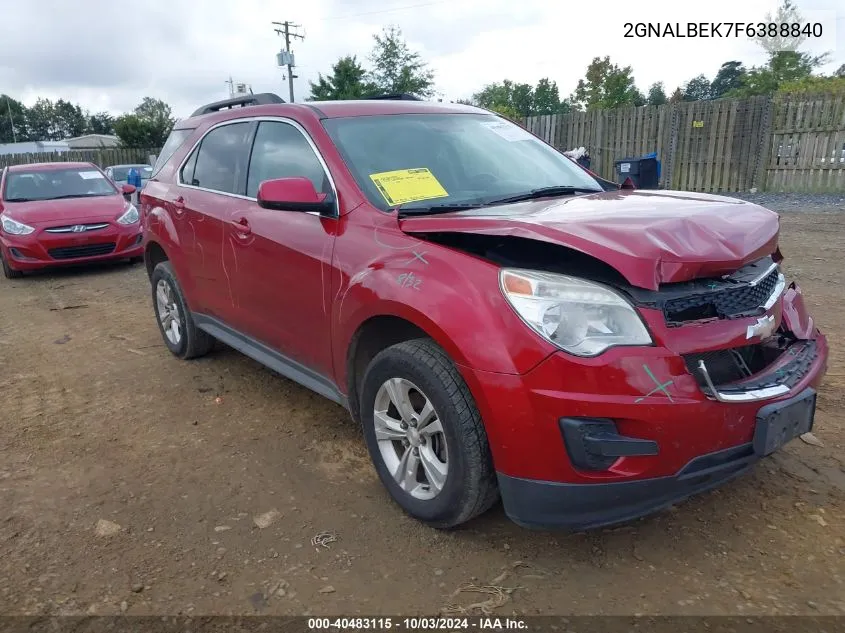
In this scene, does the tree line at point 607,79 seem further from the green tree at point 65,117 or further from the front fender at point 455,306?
the green tree at point 65,117

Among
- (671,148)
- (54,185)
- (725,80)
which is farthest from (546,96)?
(54,185)

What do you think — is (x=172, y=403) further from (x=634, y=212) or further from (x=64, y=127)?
(x=64, y=127)

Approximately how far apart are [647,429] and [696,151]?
1360 cm

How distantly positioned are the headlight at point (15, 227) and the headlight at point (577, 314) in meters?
8.29

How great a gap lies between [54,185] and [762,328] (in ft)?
32.3

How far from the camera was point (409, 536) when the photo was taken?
2691 mm

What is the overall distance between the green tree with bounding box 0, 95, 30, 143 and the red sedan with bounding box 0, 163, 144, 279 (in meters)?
97.1

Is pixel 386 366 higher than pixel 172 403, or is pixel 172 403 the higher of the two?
pixel 386 366

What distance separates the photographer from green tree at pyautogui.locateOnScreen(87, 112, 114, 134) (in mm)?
95062

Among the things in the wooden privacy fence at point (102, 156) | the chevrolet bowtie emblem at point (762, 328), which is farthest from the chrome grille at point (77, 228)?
the wooden privacy fence at point (102, 156)

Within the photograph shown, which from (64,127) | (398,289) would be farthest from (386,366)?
(64,127)

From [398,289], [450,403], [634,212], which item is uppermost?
[634,212]

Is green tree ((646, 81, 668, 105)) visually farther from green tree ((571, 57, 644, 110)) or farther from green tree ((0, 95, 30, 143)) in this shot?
green tree ((0, 95, 30, 143))

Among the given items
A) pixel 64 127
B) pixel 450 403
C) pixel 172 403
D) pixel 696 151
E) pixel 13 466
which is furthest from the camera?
pixel 64 127
